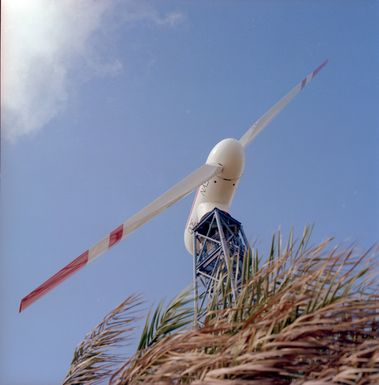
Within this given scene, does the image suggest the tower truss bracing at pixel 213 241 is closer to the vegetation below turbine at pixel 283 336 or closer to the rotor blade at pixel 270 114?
the rotor blade at pixel 270 114

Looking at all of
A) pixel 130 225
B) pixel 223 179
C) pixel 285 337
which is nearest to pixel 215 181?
pixel 223 179

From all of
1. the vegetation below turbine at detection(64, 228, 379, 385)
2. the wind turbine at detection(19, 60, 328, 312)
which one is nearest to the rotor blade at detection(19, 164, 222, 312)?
the wind turbine at detection(19, 60, 328, 312)

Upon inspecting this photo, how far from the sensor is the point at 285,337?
8.11 feet

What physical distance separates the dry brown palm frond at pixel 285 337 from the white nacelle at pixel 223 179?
11515mm

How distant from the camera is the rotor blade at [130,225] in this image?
508 centimetres

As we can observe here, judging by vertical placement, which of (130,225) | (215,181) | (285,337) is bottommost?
(285,337)

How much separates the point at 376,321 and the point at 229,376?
2.71ft

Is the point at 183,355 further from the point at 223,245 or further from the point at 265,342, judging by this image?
the point at 223,245

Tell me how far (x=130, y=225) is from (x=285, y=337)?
6.06 meters

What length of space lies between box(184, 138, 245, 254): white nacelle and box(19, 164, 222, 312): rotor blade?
266mm

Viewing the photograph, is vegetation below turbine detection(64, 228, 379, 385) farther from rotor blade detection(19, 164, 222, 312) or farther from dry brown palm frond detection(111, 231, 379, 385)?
rotor blade detection(19, 164, 222, 312)

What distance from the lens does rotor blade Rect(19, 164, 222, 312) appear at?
16.7ft

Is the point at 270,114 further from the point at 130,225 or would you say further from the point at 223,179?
the point at 130,225

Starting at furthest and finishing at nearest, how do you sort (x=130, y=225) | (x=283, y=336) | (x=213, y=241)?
1. (x=213, y=241)
2. (x=130, y=225)
3. (x=283, y=336)
